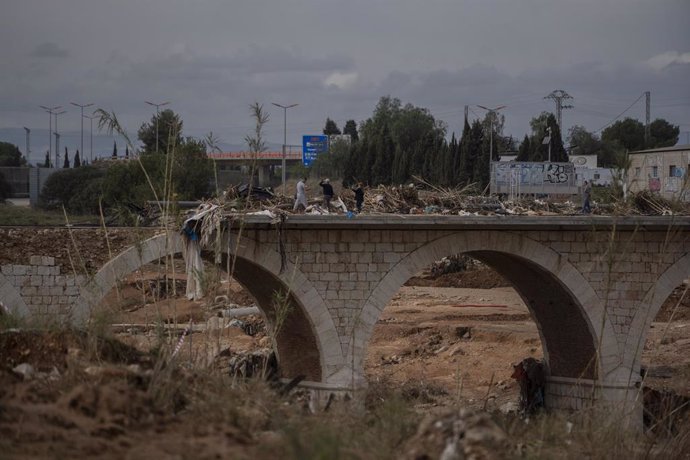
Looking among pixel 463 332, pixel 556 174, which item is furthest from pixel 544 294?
pixel 556 174

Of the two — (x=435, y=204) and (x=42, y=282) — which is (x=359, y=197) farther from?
(x=42, y=282)

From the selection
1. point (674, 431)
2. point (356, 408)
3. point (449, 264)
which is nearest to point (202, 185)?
point (449, 264)

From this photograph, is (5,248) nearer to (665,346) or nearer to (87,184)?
(665,346)

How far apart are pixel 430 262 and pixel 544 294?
3.33 m

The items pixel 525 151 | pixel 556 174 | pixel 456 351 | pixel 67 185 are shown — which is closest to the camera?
pixel 456 351

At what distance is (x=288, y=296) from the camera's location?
1555 centimetres

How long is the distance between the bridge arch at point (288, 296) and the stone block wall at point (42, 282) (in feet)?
0.89

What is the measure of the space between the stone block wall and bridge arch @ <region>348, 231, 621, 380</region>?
4.66 metres

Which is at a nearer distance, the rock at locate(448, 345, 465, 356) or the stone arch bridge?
the stone arch bridge

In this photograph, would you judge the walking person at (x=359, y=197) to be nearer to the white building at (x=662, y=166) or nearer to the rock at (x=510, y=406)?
the rock at (x=510, y=406)

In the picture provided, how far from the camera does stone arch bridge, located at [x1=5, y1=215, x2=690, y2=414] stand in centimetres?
1670

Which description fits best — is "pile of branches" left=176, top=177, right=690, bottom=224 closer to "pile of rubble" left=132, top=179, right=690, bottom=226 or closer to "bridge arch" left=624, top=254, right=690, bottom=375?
"pile of rubble" left=132, top=179, right=690, bottom=226

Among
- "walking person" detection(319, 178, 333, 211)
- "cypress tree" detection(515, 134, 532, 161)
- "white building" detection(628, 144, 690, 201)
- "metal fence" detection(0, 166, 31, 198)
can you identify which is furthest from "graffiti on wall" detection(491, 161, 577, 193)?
"metal fence" detection(0, 166, 31, 198)

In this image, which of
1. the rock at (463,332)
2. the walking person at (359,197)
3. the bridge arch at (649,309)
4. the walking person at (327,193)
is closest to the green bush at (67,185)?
the rock at (463,332)
